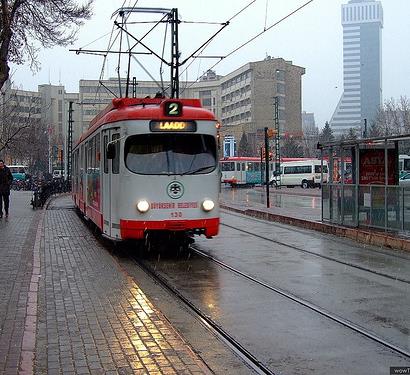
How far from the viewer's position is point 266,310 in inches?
333

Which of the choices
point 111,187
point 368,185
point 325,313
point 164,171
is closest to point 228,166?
point 368,185

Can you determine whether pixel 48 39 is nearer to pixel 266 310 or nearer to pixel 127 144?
pixel 127 144

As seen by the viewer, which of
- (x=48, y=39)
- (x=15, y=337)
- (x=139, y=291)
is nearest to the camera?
(x=15, y=337)

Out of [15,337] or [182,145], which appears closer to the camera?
[15,337]

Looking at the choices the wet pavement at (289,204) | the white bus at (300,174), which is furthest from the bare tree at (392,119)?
the wet pavement at (289,204)

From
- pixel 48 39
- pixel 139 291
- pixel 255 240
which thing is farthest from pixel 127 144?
pixel 48 39

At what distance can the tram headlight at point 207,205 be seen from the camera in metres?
13.2

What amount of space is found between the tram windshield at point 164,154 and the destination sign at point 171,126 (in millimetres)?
136

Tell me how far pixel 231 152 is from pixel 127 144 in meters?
77.3

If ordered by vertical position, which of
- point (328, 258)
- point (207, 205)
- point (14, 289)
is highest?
point (207, 205)

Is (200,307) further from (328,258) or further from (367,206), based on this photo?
(367,206)

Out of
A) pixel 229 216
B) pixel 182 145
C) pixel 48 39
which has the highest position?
pixel 48 39

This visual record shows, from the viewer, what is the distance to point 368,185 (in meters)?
17.7

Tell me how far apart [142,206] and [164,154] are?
122 centimetres
